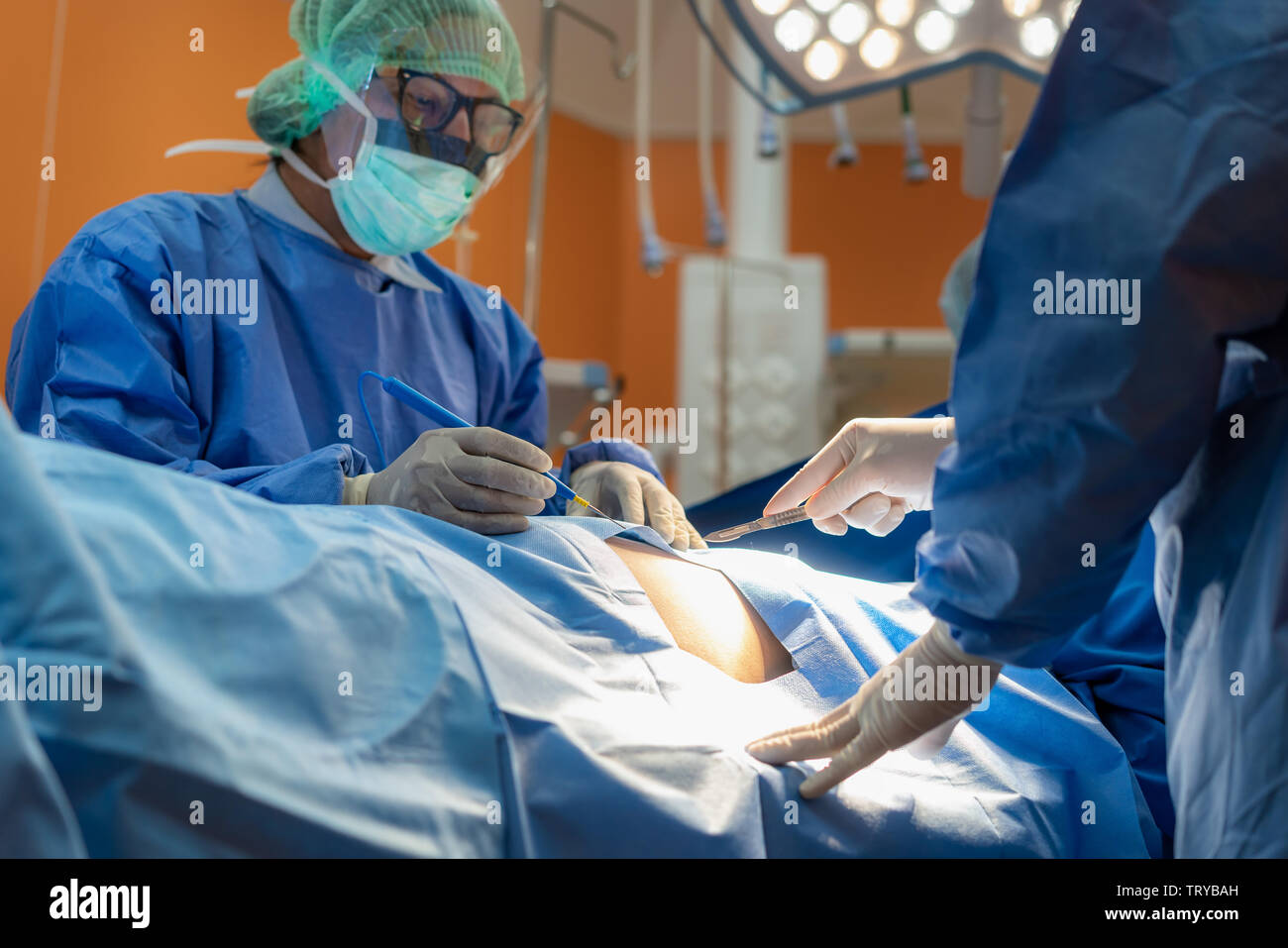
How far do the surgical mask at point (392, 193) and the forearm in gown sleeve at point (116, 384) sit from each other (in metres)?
0.35

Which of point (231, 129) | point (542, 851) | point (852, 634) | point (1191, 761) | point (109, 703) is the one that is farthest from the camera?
point (231, 129)

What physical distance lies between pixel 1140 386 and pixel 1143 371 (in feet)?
0.04

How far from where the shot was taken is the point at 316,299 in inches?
69.6

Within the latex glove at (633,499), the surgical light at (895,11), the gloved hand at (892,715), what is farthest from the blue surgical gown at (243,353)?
the surgical light at (895,11)

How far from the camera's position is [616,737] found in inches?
36.1

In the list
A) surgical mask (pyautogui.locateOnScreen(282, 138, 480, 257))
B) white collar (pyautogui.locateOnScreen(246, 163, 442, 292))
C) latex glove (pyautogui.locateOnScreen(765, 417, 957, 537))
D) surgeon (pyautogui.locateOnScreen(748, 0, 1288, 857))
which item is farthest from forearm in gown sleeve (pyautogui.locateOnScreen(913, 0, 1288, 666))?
white collar (pyautogui.locateOnScreen(246, 163, 442, 292))

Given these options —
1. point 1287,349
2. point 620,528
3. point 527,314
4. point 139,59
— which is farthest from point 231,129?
point 1287,349

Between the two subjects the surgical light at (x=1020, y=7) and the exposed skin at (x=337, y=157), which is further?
the surgical light at (x=1020, y=7)

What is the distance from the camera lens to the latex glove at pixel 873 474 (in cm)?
130

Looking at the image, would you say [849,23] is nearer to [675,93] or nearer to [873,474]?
[873,474]

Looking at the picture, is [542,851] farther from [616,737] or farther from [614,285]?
[614,285]

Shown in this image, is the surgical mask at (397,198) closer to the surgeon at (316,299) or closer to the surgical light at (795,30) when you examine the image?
the surgeon at (316,299)

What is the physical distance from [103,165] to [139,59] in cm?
22

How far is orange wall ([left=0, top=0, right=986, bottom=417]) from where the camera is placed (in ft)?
6.31
